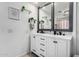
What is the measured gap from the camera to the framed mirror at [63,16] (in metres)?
2.17

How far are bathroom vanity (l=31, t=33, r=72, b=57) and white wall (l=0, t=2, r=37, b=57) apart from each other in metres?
0.49

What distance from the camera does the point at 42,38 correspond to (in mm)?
2436

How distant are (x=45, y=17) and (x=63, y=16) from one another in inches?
36.1

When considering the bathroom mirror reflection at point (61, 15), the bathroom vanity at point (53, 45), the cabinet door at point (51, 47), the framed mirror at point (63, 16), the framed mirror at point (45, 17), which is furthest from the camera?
the framed mirror at point (45, 17)

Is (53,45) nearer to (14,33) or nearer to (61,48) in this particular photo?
(61,48)

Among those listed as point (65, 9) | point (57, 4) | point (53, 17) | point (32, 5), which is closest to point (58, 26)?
point (53, 17)

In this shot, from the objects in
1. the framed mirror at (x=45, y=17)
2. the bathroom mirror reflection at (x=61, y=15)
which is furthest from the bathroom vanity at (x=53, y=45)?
the framed mirror at (x=45, y=17)

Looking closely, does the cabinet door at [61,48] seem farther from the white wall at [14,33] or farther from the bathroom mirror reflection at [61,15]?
the white wall at [14,33]

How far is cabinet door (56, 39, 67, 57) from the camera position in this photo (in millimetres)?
1744

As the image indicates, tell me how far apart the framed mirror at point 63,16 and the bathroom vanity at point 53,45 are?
41 centimetres

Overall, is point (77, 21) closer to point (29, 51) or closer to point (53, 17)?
point (53, 17)

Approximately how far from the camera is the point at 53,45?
2008mm

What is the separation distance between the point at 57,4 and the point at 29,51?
2.22 meters

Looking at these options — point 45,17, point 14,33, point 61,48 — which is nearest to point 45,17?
point 45,17
